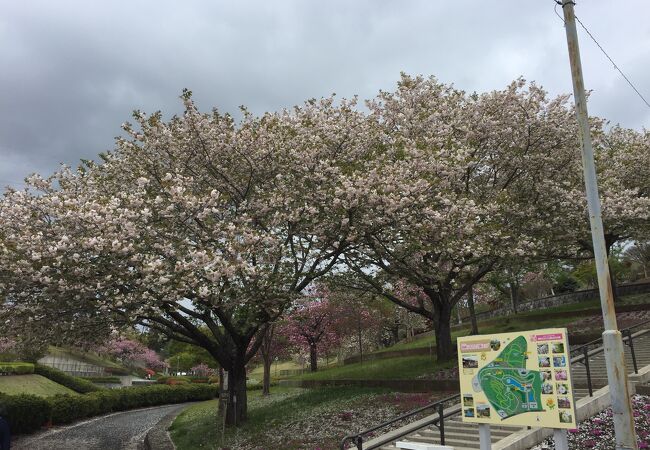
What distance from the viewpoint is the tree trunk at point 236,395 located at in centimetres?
1778

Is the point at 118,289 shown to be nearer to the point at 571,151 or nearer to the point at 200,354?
the point at 571,151

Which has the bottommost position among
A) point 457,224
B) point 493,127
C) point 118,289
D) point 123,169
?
point 118,289

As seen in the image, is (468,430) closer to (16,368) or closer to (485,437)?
(485,437)

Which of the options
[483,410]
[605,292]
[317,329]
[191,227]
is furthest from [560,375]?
[317,329]

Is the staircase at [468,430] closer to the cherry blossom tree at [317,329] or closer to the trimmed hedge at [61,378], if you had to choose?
the cherry blossom tree at [317,329]

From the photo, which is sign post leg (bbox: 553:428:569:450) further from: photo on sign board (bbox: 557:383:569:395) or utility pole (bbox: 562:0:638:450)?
utility pole (bbox: 562:0:638:450)

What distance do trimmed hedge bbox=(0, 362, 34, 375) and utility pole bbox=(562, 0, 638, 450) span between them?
121ft

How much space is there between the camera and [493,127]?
19578mm

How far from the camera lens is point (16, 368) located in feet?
111

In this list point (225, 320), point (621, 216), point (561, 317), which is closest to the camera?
point (225, 320)

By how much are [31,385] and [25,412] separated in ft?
44.1

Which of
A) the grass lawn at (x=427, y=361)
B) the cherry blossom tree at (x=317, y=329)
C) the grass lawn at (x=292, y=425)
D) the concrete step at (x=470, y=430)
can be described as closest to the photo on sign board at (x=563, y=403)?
the concrete step at (x=470, y=430)

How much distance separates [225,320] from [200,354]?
170ft

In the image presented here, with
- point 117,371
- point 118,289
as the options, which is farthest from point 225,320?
point 117,371
